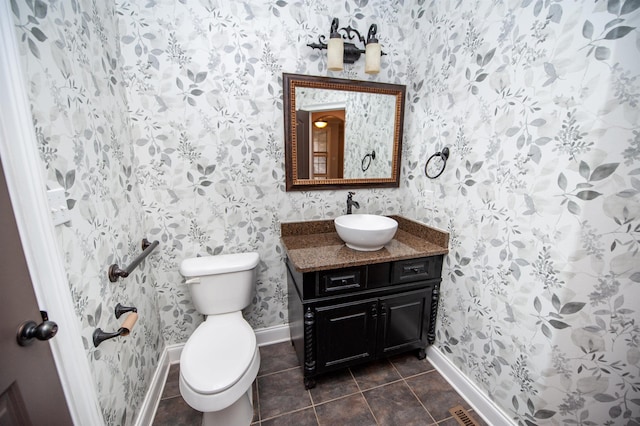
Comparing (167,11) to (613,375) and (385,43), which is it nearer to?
(385,43)

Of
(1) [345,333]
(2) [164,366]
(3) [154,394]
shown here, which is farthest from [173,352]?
(1) [345,333]

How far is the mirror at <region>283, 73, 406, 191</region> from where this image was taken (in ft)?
5.27

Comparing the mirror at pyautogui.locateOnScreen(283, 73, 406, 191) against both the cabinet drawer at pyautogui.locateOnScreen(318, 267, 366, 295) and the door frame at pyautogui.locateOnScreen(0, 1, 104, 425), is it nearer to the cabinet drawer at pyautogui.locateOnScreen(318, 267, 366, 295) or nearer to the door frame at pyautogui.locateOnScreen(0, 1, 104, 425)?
the cabinet drawer at pyautogui.locateOnScreen(318, 267, 366, 295)

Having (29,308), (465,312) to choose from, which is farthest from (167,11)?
(465,312)

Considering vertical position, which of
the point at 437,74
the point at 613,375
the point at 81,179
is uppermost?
the point at 437,74

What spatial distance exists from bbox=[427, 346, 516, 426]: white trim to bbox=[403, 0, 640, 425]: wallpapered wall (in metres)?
0.05

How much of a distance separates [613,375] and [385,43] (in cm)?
201

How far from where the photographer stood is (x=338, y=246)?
1.59 meters

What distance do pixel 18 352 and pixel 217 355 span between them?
0.72 m

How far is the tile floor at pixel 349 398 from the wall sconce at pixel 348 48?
6.32 ft

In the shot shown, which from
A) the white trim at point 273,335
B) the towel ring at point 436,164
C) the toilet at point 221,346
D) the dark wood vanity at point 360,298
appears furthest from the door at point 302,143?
the white trim at point 273,335

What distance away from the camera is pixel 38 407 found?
700 millimetres

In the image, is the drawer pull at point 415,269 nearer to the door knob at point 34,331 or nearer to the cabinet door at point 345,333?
the cabinet door at point 345,333

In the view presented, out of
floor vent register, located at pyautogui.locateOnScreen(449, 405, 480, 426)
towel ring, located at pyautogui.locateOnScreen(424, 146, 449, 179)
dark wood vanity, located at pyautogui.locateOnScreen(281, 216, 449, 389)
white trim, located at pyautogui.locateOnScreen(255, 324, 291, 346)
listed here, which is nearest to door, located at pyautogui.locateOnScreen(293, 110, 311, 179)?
dark wood vanity, located at pyautogui.locateOnScreen(281, 216, 449, 389)
